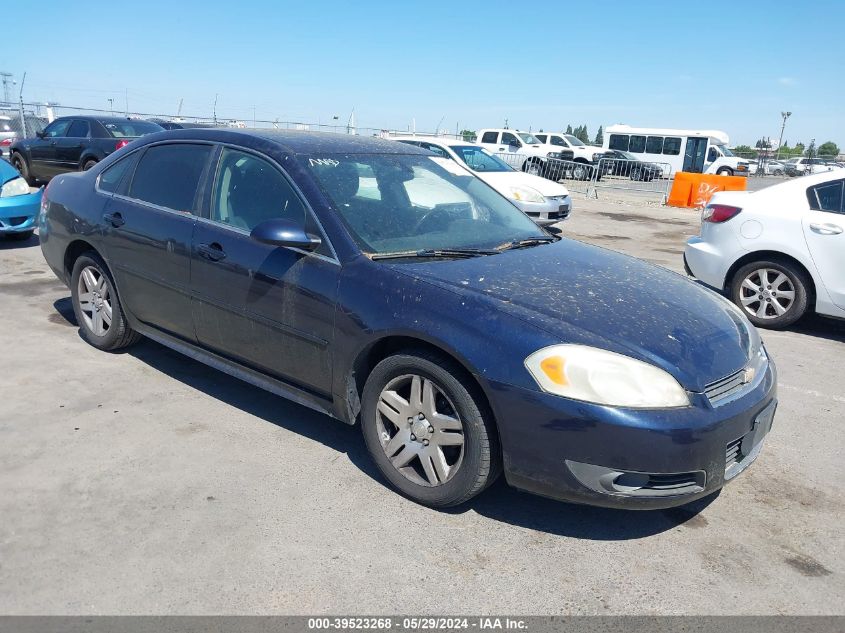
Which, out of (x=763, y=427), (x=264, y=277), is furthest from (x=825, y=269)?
(x=264, y=277)

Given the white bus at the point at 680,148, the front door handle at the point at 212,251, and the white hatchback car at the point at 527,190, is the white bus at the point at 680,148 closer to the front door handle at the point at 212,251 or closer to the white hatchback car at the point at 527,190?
the white hatchback car at the point at 527,190

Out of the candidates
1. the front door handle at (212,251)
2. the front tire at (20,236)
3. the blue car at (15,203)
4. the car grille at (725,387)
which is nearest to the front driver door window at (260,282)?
the front door handle at (212,251)

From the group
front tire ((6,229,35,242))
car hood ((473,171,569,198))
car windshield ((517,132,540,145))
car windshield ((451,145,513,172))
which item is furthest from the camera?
car windshield ((517,132,540,145))

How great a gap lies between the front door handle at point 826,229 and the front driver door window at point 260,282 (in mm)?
4808

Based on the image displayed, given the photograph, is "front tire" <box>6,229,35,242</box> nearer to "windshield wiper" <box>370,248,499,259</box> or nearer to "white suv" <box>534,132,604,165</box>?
"windshield wiper" <box>370,248,499,259</box>

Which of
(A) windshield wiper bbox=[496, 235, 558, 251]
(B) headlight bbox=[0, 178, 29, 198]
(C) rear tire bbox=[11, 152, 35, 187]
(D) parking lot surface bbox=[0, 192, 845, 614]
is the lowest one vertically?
(D) parking lot surface bbox=[0, 192, 845, 614]

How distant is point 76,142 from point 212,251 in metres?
11.9

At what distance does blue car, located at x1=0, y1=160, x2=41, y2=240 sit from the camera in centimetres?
844

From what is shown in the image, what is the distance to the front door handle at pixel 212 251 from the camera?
3.92 metres

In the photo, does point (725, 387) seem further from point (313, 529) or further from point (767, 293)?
point (767, 293)

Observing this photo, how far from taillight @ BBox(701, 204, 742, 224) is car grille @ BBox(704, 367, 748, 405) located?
13.4 feet

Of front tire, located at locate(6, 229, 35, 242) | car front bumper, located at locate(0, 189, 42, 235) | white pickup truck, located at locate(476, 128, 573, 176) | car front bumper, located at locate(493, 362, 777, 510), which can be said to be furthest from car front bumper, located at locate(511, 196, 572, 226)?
white pickup truck, located at locate(476, 128, 573, 176)

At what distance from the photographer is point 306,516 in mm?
3164

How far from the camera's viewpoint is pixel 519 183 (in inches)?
490
